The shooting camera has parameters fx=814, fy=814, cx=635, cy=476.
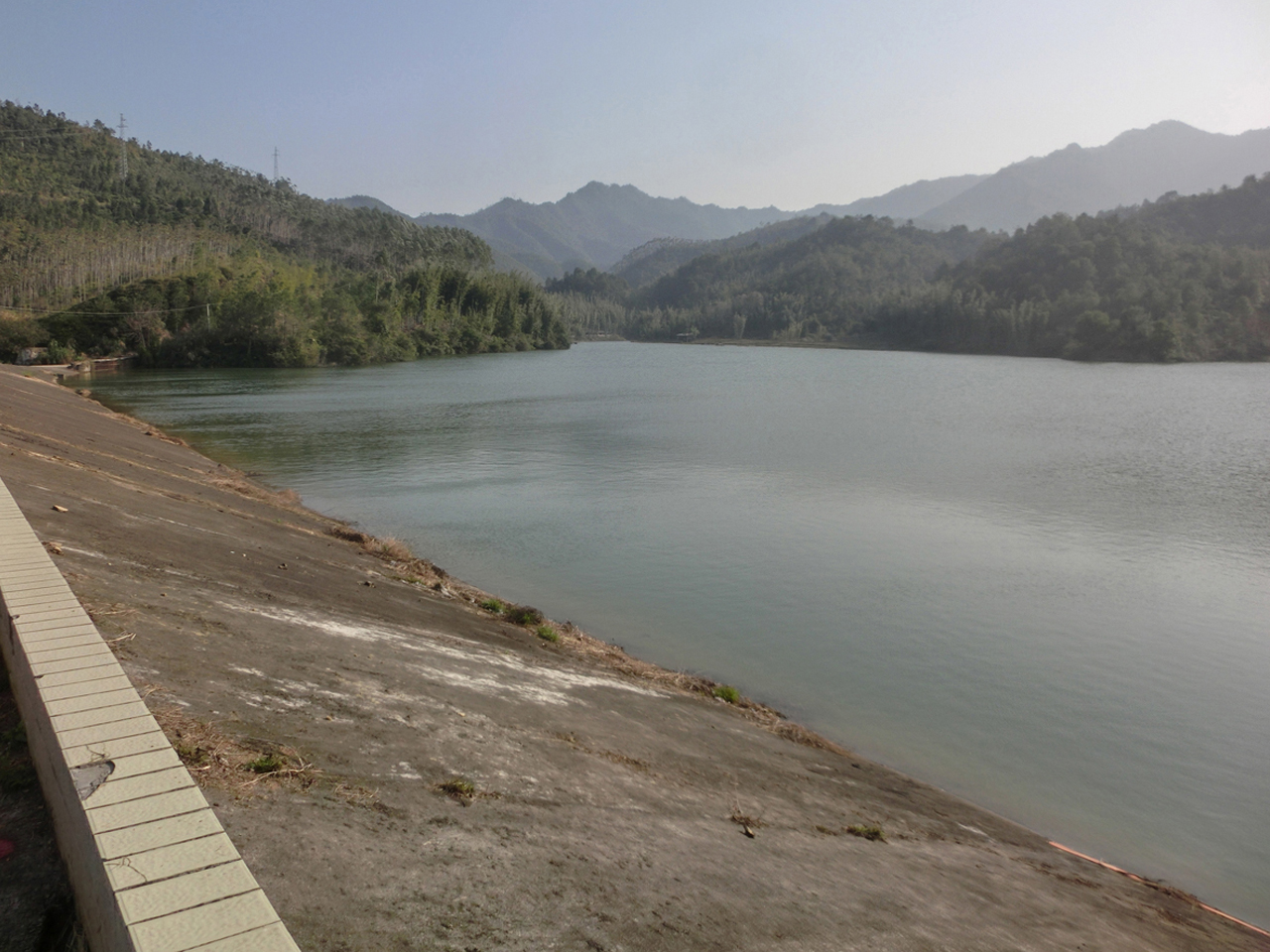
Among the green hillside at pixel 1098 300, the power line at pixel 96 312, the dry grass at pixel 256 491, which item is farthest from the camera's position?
the green hillside at pixel 1098 300

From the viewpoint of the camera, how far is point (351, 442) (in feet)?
121

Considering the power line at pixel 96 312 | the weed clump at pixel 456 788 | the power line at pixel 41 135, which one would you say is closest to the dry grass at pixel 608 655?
the weed clump at pixel 456 788

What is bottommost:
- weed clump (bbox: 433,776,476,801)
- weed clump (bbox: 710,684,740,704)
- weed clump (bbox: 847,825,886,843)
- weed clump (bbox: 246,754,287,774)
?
weed clump (bbox: 710,684,740,704)

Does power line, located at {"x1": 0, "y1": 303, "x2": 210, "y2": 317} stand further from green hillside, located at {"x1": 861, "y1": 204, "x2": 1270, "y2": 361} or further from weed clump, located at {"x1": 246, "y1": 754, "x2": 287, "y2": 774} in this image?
green hillside, located at {"x1": 861, "y1": 204, "x2": 1270, "y2": 361}

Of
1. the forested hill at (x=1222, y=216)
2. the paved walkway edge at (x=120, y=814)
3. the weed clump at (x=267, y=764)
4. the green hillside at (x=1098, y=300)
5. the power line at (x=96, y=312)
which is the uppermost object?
the forested hill at (x=1222, y=216)

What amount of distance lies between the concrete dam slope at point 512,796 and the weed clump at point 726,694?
0.20m

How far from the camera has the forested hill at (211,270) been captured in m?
83.8

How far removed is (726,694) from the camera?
11414 mm

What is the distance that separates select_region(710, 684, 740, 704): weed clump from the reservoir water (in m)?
0.84

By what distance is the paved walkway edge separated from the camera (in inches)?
109

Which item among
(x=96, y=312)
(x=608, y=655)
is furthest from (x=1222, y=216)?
(x=608, y=655)

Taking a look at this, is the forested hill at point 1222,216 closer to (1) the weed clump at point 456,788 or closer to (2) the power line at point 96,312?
(2) the power line at point 96,312

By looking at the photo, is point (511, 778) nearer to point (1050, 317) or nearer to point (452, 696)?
point (452, 696)

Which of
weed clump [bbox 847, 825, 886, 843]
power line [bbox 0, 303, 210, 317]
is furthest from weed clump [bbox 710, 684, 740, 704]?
power line [bbox 0, 303, 210, 317]
